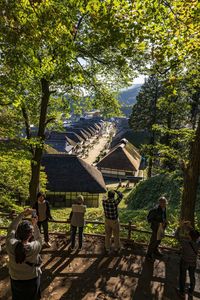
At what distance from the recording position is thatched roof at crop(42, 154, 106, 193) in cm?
3356

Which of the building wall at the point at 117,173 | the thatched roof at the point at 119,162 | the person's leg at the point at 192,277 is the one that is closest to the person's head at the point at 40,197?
the person's leg at the point at 192,277

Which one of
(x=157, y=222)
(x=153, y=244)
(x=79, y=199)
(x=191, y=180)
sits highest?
(x=191, y=180)

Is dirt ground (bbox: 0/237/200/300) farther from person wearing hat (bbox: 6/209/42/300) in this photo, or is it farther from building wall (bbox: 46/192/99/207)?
building wall (bbox: 46/192/99/207)

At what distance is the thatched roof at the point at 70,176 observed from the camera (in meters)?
33.6

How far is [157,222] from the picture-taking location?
857cm

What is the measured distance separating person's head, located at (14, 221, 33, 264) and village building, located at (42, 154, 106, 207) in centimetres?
2840

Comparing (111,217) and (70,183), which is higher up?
(111,217)

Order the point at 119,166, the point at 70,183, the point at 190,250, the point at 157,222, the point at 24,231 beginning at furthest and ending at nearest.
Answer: the point at 119,166 < the point at 70,183 < the point at 157,222 < the point at 190,250 < the point at 24,231

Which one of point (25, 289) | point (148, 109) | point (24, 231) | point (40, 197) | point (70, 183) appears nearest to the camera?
point (24, 231)

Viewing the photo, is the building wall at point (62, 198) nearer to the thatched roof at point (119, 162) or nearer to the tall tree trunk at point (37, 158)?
the thatched roof at point (119, 162)

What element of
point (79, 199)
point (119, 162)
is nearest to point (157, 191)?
point (79, 199)

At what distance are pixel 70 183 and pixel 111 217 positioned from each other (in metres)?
25.4

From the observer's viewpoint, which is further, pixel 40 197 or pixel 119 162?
pixel 119 162

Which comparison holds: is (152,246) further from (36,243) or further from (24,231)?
(24,231)
